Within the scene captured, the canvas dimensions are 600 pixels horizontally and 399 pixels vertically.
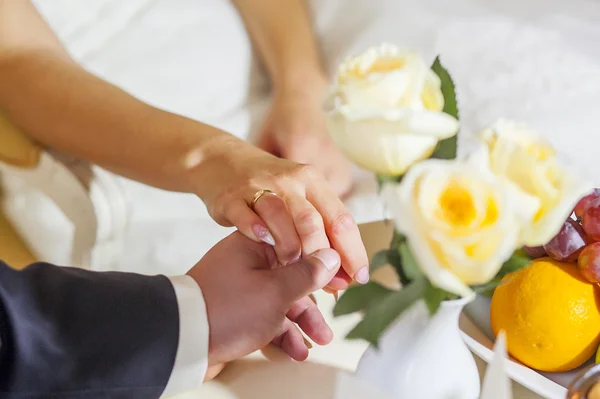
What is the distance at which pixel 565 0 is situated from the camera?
0.99 meters

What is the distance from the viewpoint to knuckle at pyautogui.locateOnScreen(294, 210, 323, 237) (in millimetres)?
519

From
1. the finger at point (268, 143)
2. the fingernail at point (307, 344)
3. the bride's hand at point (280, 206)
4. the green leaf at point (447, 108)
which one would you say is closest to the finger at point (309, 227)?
the bride's hand at point (280, 206)

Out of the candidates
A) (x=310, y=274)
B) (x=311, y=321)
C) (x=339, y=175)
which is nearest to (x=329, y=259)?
(x=310, y=274)

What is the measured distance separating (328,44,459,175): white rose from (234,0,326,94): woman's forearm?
626mm

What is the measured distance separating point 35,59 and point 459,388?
2.25 ft

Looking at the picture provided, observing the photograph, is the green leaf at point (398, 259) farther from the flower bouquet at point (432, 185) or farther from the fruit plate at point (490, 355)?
the fruit plate at point (490, 355)

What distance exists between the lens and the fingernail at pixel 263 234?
54cm

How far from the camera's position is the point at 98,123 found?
0.73 metres

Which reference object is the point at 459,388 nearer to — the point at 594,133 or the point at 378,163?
the point at 378,163

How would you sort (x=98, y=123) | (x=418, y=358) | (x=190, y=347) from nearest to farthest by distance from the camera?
(x=418, y=358) < (x=190, y=347) < (x=98, y=123)

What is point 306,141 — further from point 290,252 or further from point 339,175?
point 290,252

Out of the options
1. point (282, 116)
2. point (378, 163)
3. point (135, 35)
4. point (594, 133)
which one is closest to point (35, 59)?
point (135, 35)

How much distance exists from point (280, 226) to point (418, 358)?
0.20 metres

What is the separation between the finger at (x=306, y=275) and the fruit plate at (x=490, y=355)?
0.50 ft
